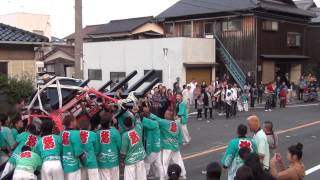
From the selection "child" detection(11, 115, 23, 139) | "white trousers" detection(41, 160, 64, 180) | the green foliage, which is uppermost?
the green foliage

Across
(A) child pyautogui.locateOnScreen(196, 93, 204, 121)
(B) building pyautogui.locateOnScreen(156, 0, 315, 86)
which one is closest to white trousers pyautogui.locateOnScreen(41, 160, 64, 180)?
(A) child pyautogui.locateOnScreen(196, 93, 204, 121)

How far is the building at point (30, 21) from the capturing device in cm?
5687

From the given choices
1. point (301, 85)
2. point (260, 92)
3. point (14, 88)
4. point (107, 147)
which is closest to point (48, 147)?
point (107, 147)

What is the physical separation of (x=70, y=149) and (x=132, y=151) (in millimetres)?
1300

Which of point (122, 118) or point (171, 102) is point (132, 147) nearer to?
point (122, 118)

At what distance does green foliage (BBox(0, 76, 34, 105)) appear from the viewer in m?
15.1

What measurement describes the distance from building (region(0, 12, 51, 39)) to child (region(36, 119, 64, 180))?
160 ft

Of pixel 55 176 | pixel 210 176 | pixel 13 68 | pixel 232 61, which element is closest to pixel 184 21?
pixel 232 61

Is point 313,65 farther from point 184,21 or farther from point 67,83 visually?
point 67,83

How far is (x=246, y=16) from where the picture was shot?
3447 cm

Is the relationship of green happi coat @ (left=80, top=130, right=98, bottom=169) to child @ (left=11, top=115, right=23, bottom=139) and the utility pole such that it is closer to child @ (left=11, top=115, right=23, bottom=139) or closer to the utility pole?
child @ (left=11, top=115, right=23, bottom=139)

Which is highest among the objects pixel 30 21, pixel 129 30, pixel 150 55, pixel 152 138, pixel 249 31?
pixel 30 21

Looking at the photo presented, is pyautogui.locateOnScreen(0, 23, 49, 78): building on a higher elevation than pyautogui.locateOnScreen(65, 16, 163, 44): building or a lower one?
lower

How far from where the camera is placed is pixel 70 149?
845cm
